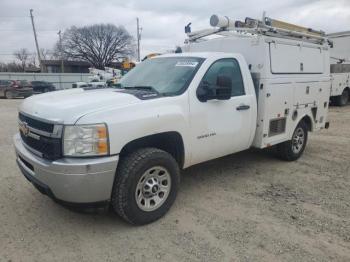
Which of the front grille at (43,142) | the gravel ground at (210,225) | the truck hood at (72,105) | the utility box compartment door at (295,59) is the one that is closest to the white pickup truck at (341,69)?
the utility box compartment door at (295,59)

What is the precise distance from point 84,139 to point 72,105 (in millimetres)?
449

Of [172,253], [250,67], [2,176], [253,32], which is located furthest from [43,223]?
[253,32]

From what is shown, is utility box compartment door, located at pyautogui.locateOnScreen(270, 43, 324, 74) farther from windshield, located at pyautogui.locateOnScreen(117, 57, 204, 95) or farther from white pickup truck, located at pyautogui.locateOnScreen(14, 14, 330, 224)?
windshield, located at pyautogui.locateOnScreen(117, 57, 204, 95)

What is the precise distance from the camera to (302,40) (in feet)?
19.6

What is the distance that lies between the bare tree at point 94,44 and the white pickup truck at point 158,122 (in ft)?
211

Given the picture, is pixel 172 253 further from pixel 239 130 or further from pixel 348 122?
pixel 348 122

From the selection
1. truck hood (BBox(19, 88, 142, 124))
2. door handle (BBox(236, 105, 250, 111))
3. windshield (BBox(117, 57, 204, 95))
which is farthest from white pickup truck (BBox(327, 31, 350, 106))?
truck hood (BBox(19, 88, 142, 124))

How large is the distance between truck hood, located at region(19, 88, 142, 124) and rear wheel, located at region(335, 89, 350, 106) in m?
15.9

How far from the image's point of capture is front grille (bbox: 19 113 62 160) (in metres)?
3.16

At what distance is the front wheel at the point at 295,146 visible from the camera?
6016 millimetres

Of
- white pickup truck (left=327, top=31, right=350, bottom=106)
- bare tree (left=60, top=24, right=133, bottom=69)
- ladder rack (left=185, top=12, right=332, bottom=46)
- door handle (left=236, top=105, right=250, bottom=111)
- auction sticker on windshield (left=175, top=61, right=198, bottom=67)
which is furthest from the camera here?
bare tree (left=60, top=24, right=133, bottom=69)

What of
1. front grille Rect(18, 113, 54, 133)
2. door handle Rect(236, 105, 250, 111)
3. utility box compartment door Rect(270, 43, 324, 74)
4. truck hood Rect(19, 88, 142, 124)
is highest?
utility box compartment door Rect(270, 43, 324, 74)

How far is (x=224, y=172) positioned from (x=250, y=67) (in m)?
1.79

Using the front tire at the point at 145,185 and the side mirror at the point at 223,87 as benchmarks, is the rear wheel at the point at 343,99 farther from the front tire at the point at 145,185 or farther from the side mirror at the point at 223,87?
the front tire at the point at 145,185
